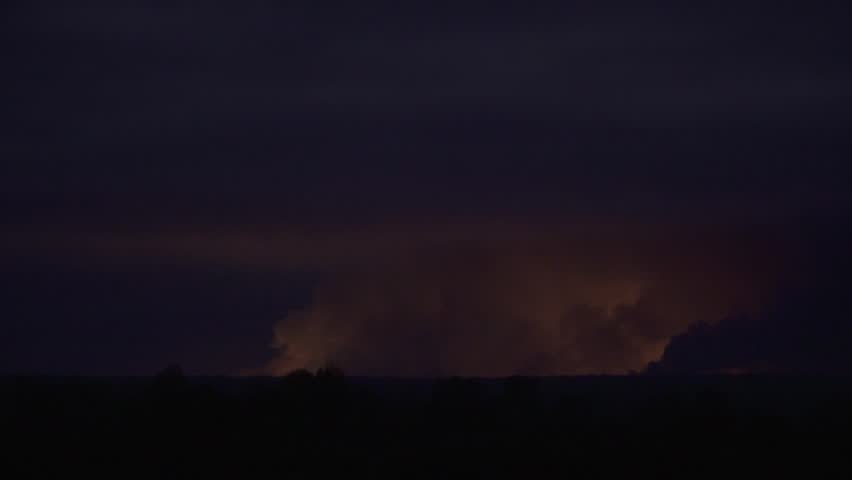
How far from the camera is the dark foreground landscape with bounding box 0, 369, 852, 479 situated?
38875 millimetres

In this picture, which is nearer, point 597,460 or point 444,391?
point 597,460

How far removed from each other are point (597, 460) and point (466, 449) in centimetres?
441

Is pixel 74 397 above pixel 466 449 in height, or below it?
above

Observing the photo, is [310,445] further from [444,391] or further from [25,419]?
[444,391]

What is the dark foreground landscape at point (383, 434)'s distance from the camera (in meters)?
38.9

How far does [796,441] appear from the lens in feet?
141

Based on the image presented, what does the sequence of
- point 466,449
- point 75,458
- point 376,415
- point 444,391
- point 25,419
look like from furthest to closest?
point 444,391 → point 376,415 → point 25,419 → point 466,449 → point 75,458

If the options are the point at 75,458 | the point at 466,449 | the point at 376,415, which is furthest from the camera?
the point at 376,415

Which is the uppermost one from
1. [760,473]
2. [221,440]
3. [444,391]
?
[444,391]

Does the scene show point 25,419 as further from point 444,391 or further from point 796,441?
point 796,441

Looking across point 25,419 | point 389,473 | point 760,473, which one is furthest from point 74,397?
point 760,473

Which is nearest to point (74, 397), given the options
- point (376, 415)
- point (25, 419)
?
point (25, 419)

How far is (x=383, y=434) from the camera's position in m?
47.0

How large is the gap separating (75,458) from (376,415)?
15557mm
